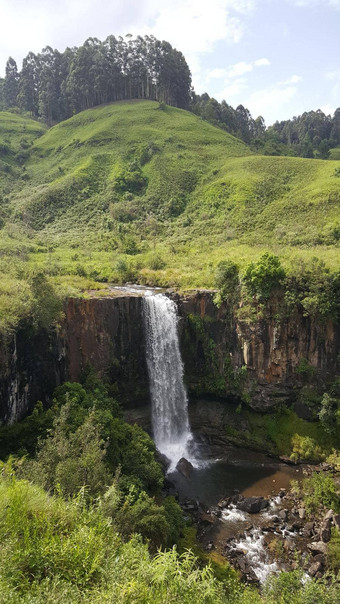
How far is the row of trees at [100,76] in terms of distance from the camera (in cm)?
8200

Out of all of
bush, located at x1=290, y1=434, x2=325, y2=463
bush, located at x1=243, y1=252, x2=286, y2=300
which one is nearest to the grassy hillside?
bush, located at x1=243, y1=252, x2=286, y2=300

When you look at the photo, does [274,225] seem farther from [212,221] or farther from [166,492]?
[166,492]

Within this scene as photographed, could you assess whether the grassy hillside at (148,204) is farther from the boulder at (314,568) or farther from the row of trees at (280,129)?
the boulder at (314,568)

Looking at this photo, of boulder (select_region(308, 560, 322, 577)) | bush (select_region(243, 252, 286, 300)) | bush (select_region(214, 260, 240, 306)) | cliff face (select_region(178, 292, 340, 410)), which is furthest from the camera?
bush (select_region(214, 260, 240, 306))

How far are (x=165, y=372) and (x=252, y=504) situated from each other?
1009 cm

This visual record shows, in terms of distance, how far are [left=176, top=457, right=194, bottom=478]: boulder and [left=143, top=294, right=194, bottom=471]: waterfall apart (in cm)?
238

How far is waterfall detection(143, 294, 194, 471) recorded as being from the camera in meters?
25.9

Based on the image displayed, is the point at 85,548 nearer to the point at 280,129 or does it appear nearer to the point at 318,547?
the point at 318,547

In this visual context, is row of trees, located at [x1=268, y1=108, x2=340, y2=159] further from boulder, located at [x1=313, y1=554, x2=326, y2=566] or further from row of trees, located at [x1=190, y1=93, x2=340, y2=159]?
boulder, located at [x1=313, y1=554, x2=326, y2=566]

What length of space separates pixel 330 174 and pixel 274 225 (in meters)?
14.8

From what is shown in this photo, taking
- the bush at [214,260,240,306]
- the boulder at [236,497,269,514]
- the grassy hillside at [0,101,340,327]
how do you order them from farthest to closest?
the grassy hillside at [0,101,340,327]
the bush at [214,260,240,306]
the boulder at [236,497,269,514]

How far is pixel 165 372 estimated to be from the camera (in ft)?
86.5

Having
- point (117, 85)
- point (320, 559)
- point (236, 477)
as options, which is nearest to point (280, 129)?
point (117, 85)

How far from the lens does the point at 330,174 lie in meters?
50.9
